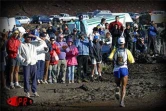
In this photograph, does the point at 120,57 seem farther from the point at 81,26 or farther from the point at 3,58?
the point at 81,26

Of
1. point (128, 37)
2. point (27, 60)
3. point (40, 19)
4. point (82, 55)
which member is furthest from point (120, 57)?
point (40, 19)

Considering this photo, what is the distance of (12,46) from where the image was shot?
14.8 metres

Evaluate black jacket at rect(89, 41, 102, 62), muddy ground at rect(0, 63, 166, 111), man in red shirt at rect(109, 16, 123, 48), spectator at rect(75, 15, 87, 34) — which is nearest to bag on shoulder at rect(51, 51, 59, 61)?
muddy ground at rect(0, 63, 166, 111)

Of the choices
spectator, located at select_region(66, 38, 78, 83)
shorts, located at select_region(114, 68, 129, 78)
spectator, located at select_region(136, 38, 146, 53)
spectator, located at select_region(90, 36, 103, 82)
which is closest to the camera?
shorts, located at select_region(114, 68, 129, 78)

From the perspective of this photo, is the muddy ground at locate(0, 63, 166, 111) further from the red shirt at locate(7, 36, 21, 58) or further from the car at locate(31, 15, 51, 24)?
the car at locate(31, 15, 51, 24)

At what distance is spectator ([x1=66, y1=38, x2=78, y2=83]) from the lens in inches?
650

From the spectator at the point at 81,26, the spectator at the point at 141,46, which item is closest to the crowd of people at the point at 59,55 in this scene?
the spectator at the point at 81,26

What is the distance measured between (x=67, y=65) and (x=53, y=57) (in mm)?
671

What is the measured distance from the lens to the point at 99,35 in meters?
18.4

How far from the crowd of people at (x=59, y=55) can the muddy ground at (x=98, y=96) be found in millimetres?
455

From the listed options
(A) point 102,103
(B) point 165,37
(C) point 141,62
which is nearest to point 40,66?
(A) point 102,103

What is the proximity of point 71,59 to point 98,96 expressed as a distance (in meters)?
2.50

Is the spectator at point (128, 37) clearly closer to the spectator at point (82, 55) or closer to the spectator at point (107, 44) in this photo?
the spectator at point (107, 44)

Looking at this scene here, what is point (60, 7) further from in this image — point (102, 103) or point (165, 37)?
point (102, 103)
